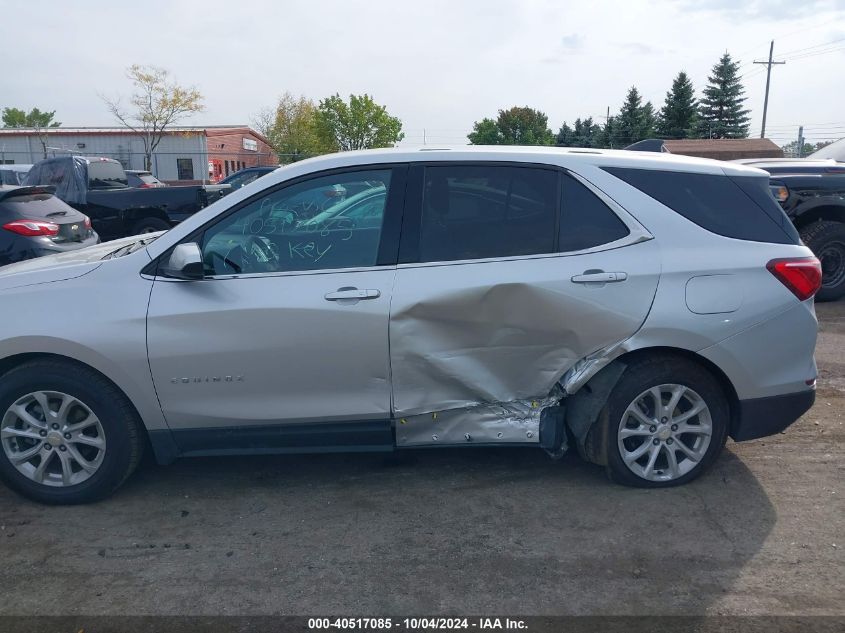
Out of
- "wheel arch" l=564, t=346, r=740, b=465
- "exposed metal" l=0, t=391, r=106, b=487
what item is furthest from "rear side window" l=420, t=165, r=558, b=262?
"exposed metal" l=0, t=391, r=106, b=487

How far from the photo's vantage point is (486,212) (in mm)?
4055

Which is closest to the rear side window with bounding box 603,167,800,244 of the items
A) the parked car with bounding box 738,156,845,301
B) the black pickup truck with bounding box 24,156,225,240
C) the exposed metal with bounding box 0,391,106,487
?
the exposed metal with bounding box 0,391,106,487

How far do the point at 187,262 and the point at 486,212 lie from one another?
1.59m

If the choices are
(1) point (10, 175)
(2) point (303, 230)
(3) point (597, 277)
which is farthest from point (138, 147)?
(3) point (597, 277)

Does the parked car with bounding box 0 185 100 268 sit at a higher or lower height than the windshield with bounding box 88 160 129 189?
lower

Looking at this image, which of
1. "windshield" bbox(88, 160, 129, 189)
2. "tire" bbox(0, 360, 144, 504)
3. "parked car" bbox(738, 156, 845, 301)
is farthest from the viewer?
"windshield" bbox(88, 160, 129, 189)

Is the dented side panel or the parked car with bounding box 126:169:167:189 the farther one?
the parked car with bounding box 126:169:167:189

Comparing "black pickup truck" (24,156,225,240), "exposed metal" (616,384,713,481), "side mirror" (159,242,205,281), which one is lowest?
"exposed metal" (616,384,713,481)

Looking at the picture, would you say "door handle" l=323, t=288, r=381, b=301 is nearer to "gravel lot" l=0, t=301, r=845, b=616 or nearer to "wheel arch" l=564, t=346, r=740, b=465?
"gravel lot" l=0, t=301, r=845, b=616

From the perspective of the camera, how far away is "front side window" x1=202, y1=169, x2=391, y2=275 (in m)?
3.98

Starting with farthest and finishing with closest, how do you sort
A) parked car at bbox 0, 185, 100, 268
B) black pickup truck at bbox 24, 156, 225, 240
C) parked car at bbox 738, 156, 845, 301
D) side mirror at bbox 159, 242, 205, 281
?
black pickup truck at bbox 24, 156, 225, 240 → parked car at bbox 738, 156, 845, 301 → parked car at bbox 0, 185, 100, 268 → side mirror at bbox 159, 242, 205, 281

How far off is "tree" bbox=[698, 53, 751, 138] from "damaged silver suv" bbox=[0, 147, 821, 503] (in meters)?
41.6

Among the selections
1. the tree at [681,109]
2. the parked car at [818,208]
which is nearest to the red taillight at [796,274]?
the parked car at [818,208]

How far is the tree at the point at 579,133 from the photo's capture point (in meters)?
49.8
